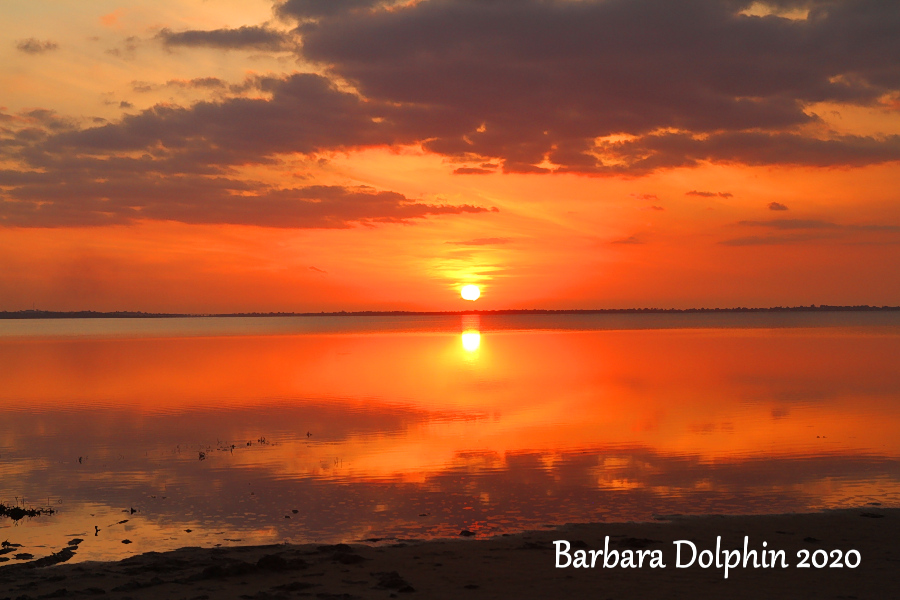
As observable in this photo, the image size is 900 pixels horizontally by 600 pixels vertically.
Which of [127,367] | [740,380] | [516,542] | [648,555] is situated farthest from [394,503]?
[127,367]

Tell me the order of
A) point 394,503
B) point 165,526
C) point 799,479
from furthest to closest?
point 799,479
point 394,503
point 165,526

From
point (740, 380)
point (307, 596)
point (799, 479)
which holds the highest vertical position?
point (740, 380)

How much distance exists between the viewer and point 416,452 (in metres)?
26.5

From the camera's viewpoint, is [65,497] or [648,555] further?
[65,497]

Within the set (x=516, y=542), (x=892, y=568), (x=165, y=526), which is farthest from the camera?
(x=165, y=526)

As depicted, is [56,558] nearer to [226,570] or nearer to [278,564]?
[226,570]

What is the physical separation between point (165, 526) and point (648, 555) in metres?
11.0

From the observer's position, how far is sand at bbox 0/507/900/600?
1226 centimetres

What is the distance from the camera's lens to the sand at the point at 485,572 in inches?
483

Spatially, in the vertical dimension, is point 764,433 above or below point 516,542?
above

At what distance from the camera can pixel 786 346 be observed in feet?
300

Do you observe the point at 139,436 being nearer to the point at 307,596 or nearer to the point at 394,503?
the point at 394,503

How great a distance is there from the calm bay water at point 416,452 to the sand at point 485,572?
173 centimetres

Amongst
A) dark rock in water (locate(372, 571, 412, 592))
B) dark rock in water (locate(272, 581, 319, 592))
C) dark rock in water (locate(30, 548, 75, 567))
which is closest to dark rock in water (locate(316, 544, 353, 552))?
dark rock in water (locate(372, 571, 412, 592))
